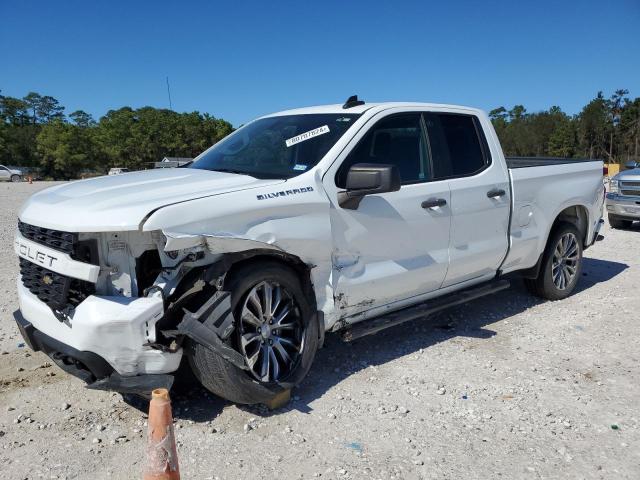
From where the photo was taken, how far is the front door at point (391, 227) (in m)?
3.96

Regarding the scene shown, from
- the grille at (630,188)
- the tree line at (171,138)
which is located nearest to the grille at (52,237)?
the grille at (630,188)

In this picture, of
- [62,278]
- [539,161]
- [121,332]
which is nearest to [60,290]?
[62,278]

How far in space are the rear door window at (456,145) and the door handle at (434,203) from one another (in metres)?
0.22

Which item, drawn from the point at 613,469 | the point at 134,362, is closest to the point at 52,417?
the point at 134,362

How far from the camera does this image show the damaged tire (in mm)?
3332

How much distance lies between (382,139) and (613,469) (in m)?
2.68

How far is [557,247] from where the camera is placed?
6105 millimetres

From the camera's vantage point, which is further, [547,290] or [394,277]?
[547,290]

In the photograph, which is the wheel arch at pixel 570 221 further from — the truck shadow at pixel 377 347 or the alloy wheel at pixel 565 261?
the truck shadow at pixel 377 347

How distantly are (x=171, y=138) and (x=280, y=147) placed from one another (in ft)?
201

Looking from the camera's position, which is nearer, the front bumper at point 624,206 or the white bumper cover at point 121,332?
the white bumper cover at point 121,332

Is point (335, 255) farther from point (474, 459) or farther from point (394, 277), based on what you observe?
point (474, 459)

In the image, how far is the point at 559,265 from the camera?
6.20m

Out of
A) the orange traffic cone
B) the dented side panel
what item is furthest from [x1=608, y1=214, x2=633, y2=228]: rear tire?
the orange traffic cone
